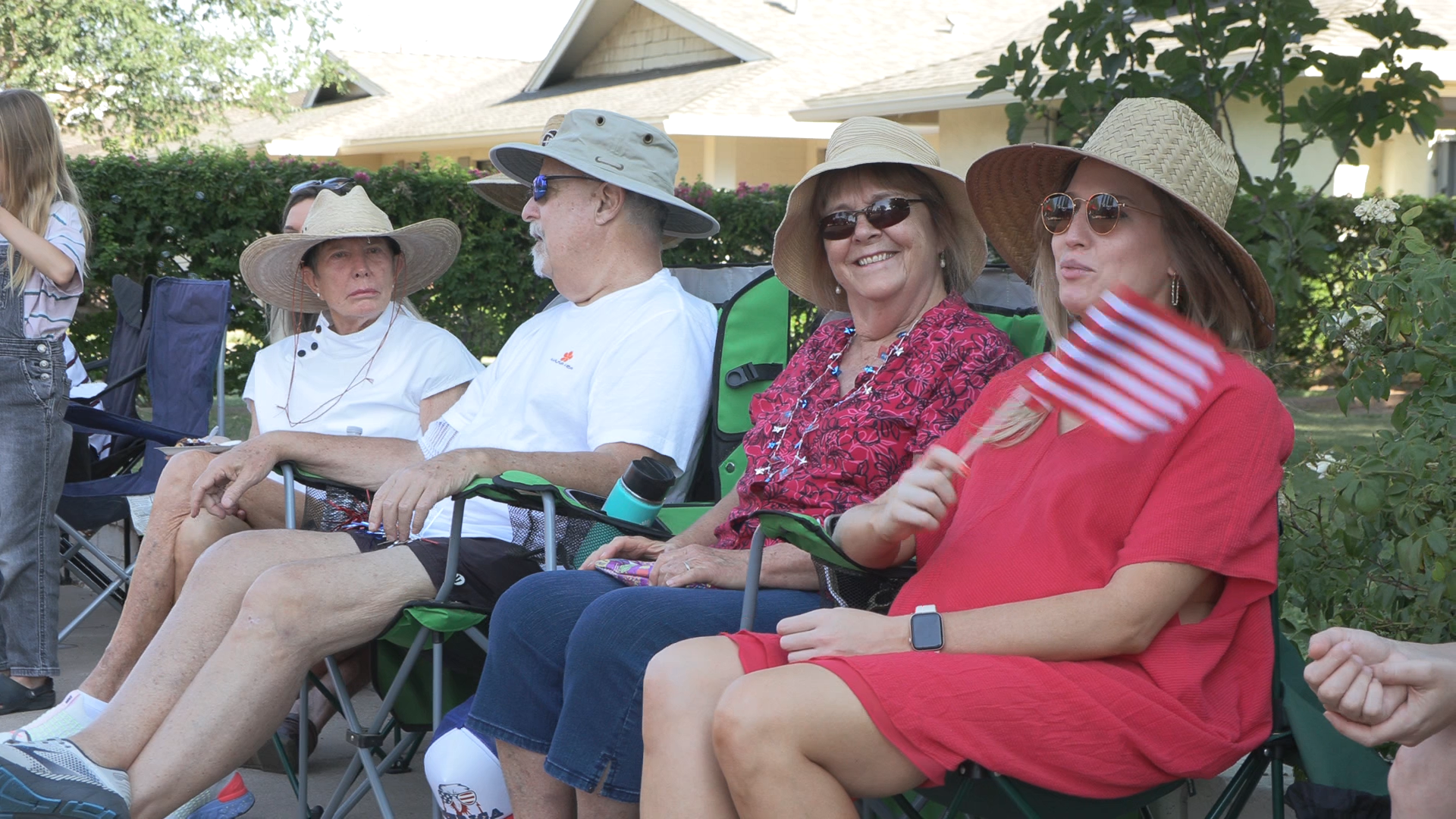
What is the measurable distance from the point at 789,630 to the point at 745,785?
11.2 inches

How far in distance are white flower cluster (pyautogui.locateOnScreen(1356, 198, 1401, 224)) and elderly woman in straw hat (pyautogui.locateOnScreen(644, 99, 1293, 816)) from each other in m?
0.63

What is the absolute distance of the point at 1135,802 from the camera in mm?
1866

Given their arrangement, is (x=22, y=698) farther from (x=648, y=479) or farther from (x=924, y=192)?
(x=924, y=192)

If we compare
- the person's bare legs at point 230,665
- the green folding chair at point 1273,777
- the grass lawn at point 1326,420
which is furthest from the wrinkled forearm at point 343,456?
the grass lawn at point 1326,420

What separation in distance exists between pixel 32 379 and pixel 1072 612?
3.26 m

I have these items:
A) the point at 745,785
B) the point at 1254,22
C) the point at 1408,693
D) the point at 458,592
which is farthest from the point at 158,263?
the point at 1408,693

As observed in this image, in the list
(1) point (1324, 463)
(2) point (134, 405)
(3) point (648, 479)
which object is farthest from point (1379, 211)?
(2) point (134, 405)

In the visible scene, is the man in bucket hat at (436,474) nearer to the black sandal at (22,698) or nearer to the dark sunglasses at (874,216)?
the dark sunglasses at (874,216)

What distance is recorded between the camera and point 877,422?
8.17 feet

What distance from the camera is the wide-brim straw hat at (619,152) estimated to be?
3172 mm

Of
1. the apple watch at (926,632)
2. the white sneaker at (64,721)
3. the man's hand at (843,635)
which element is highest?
the apple watch at (926,632)

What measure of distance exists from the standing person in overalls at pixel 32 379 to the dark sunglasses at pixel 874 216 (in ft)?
8.32

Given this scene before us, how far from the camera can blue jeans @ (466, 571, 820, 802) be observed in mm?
2139

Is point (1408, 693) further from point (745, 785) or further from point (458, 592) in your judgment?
point (458, 592)
